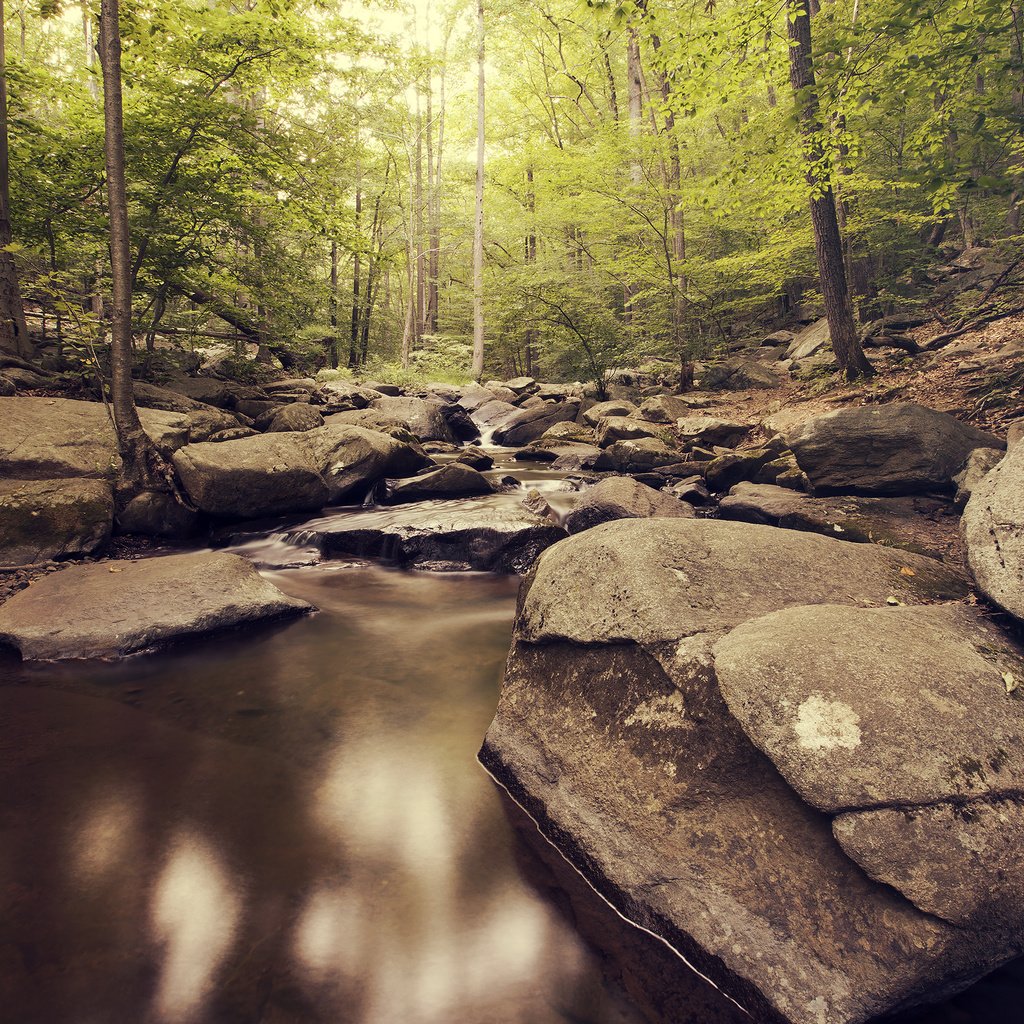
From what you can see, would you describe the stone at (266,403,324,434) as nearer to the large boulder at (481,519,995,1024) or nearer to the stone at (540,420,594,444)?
the stone at (540,420,594,444)

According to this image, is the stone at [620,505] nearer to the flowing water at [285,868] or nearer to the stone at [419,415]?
the flowing water at [285,868]

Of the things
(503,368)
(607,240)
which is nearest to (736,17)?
(607,240)

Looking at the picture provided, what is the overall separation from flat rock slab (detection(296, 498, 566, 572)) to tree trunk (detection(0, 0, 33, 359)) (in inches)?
222

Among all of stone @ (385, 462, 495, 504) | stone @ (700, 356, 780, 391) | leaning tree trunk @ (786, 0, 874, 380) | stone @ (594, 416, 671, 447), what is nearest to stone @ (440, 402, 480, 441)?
stone @ (594, 416, 671, 447)

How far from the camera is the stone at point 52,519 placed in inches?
229

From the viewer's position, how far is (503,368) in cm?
3039

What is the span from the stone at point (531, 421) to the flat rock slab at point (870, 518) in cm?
889

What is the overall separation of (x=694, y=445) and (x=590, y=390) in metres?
7.42

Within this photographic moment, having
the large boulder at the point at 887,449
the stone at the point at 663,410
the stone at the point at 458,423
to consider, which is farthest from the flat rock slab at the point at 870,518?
the stone at the point at 458,423

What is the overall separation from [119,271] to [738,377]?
1431 cm

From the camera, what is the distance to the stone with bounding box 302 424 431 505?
905 centimetres

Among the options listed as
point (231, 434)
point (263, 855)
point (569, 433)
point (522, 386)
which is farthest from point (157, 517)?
point (522, 386)

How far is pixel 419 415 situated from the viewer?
45.6 feet

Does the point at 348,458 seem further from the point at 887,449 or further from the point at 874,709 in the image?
the point at 874,709
